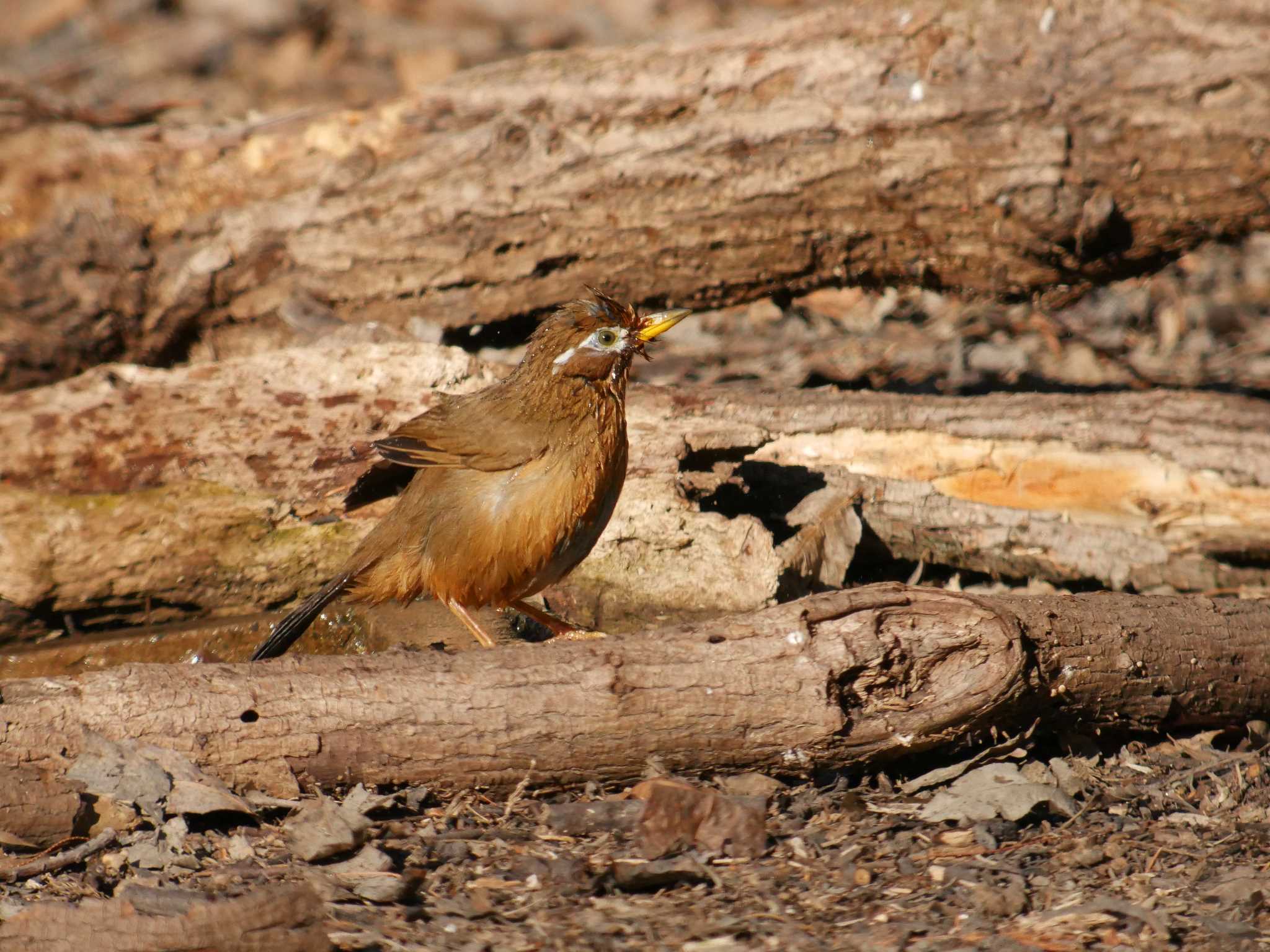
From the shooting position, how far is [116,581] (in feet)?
17.8

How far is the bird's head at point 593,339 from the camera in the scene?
4918 mm

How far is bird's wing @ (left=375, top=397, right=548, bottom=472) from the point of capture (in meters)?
4.74

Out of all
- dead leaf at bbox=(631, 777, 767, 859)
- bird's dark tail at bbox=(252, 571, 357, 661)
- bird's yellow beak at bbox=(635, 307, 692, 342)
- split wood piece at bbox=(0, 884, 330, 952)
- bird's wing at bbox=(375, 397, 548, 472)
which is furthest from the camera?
bird's yellow beak at bbox=(635, 307, 692, 342)

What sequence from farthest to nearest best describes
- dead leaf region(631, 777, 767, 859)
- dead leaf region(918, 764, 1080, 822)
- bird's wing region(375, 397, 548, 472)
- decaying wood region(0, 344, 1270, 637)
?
1. decaying wood region(0, 344, 1270, 637)
2. bird's wing region(375, 397, 548, 472)
3. dead leaf region(918, 764, 1080, 822)
4. dead leaf region(631, 777, 767, 859)

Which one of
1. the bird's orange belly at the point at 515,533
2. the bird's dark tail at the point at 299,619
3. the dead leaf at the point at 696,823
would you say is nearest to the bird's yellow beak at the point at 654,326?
the bird's orange belly at the point at 515,533

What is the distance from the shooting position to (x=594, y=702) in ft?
12.2

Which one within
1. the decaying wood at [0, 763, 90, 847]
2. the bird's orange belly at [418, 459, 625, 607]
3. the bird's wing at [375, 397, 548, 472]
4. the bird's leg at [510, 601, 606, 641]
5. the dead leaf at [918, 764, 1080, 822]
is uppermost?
the bird's wing at [375, 397, 548, 472]

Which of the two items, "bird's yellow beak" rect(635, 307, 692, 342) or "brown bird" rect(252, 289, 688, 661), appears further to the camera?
"bird's yellow beak" rect(635, 307, 692, 342)

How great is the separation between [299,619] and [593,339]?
1536 mm

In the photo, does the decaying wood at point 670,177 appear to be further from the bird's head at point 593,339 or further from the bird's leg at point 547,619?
the bird's leg at point 547,619

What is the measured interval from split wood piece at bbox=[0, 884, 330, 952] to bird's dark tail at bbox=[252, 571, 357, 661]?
1.88m

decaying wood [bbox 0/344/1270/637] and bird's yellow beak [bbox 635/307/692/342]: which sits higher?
bird's yellow beak [bbox 635/307/692/342]

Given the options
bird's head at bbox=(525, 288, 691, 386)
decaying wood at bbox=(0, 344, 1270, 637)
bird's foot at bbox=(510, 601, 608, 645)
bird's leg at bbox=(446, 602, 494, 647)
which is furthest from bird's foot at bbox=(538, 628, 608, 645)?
bird's head at bbox=(525, 288, 691, 386)

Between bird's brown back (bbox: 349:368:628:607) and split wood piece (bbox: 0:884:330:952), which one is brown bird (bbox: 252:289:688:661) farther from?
split wood piece (bbox: 0:884:330:952)
